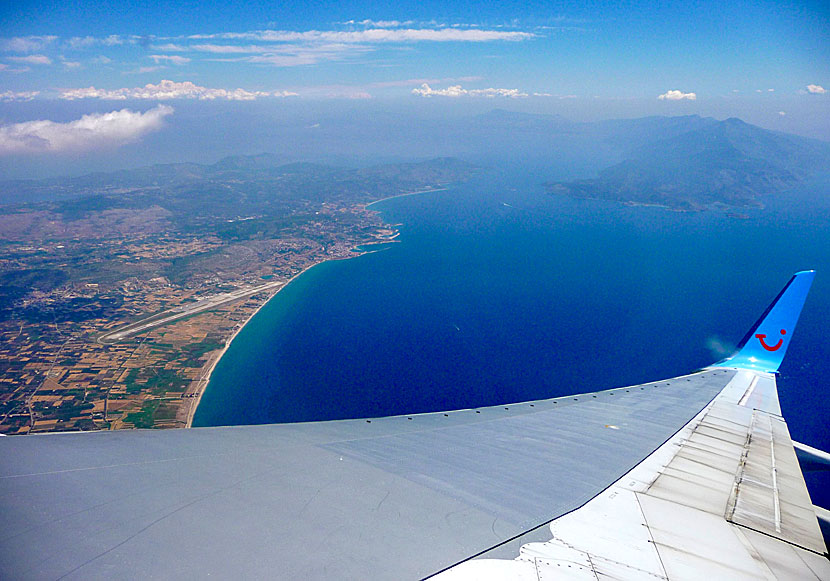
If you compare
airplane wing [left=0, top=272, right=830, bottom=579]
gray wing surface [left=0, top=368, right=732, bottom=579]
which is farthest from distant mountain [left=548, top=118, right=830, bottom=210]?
gray wing surface [left=0, top=368, right=732, bottom=579]

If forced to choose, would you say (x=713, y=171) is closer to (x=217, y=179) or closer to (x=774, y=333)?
(x=774, y=333)

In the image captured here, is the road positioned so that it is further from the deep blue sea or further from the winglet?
the winglet

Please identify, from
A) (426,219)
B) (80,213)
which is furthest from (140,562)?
(80,213)

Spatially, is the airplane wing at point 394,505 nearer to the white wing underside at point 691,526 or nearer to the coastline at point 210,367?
the white wing underside at point 691,526

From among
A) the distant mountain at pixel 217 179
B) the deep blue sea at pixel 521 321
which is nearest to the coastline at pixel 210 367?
the deep blue sea at pixel 521 321

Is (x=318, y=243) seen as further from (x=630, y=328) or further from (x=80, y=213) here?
(x=80, y=213)

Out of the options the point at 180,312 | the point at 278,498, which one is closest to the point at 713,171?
the point at 180,312
